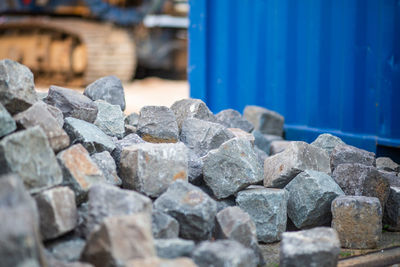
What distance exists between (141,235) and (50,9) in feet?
28.6

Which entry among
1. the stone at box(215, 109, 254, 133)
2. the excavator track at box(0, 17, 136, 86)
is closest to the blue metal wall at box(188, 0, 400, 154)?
the stone at box(215, 109, 254, 133)

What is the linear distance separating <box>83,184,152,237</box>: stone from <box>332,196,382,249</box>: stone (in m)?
1.03

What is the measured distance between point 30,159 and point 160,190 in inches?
24.8

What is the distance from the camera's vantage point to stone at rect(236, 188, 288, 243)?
8.61 ft

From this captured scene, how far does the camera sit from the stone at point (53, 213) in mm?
2039

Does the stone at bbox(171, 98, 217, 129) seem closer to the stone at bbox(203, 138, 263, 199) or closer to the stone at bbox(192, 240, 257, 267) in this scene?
the stone at bbox(203, 138, 263, 199)

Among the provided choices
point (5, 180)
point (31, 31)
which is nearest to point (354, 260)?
point (5, 180)

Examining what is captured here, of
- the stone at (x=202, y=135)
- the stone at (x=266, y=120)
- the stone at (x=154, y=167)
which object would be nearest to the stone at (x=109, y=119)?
the stone at (x=202, y=135)

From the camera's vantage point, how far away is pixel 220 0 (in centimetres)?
504

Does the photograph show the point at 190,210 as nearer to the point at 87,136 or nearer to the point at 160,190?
the point at 160,190

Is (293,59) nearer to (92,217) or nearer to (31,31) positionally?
(92,217)

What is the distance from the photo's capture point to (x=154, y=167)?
2453 millimetres

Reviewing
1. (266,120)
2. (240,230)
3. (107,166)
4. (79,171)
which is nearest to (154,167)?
(107,166)

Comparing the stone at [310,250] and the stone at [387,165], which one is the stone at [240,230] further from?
the stone at [387,165]
